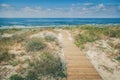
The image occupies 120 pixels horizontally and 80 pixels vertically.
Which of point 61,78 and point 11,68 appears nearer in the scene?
point 61,78

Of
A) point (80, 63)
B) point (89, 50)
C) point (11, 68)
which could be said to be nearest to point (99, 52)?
point (89, 50)

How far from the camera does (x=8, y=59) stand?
809 cm

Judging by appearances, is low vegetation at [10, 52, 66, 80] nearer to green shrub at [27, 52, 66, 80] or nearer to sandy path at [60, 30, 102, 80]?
green shrub at [27, 52, 66, 80]

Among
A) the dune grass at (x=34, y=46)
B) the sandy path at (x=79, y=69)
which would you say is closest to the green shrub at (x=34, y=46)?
the dune grass at (x=34, y=46)

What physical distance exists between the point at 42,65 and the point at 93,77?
1.75 m

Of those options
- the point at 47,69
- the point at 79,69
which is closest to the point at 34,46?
the point at 47,69

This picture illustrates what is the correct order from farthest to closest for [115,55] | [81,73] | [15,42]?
[15,42]
[115,55]
[81,73]

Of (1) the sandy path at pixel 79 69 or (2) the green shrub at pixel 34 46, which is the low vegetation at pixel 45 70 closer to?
(1) the sandy path at pixel 79 69

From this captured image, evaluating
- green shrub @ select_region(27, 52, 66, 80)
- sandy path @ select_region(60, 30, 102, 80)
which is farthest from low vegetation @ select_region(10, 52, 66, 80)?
sandy path @ select_region(60, 30, 102, 80)

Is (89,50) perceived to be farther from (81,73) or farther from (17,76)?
(17,76)

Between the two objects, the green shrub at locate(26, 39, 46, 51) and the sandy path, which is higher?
the green shrub at locate(26, 39, 46, 51)

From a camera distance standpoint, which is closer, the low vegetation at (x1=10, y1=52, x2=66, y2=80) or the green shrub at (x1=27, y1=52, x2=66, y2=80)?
the low vegetation at (x1=10, y1=52, x2=66, y2=80)

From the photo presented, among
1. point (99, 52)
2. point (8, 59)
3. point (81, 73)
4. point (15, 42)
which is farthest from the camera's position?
point (15, 42)

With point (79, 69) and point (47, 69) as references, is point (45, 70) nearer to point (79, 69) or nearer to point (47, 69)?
point (47, 69)
